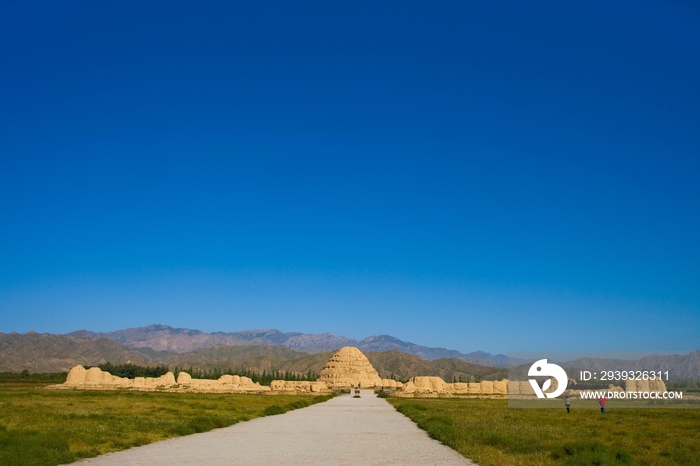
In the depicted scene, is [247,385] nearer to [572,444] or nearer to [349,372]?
[349,372]

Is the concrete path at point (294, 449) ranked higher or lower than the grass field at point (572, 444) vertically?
lower

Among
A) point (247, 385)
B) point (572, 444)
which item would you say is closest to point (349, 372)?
point (247, 385)

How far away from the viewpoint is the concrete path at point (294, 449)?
13719mm

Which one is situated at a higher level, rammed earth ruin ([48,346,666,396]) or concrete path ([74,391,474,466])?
concrete path ([74,391,474,466])

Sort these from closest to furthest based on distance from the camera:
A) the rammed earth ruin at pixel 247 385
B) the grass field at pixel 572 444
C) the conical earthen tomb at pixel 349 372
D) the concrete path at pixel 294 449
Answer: the concrete path at pixel 294 449 → the grass field at pixel 572 444 → the rammed earth ruin at pixel 247 385 → the conical earthen tomb at pixel 349 372

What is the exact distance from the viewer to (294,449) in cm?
1625

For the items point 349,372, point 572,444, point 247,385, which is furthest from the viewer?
point 349,372

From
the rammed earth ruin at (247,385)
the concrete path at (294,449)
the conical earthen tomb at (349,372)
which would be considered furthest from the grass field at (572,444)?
the conical earthen tomb at (349,372)

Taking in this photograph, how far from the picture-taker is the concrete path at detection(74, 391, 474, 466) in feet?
45.0

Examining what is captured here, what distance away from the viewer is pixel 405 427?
80.0 ft

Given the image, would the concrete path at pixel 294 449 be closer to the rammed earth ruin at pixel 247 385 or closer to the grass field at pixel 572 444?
the grass field at pixel 572 444

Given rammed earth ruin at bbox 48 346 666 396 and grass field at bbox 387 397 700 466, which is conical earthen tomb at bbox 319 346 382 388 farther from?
grass field at bbox 387 397 700 466

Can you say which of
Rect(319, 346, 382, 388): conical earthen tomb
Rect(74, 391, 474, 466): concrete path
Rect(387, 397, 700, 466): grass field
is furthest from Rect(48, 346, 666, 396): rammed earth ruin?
Rect(74, 391, 474, 466): concrete path

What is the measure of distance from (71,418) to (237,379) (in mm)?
78584
